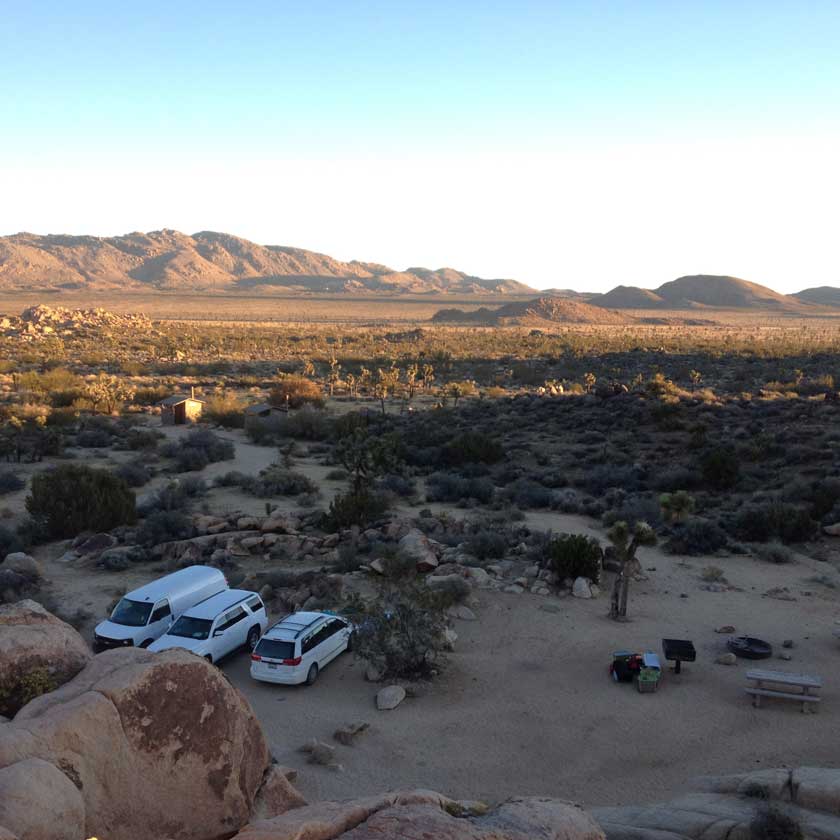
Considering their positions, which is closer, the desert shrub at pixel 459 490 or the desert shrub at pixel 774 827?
the desert shrub at pixel 774 827

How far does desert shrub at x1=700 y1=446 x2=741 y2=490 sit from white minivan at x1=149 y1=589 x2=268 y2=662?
731 inches

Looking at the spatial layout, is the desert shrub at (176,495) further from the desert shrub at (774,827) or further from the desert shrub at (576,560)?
the desert shrub at (774,827)

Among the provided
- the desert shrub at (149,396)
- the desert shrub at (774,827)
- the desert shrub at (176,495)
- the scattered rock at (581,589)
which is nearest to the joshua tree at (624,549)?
the scattered rock at (581,589)

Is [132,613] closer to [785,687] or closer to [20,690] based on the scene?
[20,690]

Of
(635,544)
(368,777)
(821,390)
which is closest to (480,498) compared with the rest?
(635,544)

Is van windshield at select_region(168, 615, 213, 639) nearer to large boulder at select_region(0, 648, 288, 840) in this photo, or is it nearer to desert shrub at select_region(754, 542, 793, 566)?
large boulder at select_region(0, 648, 288, 840)

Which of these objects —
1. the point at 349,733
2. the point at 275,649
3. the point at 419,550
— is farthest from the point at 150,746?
the point at 419,550

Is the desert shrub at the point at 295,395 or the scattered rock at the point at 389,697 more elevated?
the desert shrub at the point at 295,395

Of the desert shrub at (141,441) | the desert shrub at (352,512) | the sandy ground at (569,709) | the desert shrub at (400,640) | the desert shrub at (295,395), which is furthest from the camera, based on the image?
the desert shrub at (295,395)

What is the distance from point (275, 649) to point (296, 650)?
427 millimetres

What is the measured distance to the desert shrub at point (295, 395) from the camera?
47906 millimetres

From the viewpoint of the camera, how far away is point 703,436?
34000mm

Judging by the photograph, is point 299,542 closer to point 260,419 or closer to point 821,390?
point 260,419

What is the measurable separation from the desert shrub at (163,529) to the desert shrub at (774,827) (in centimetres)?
1754
